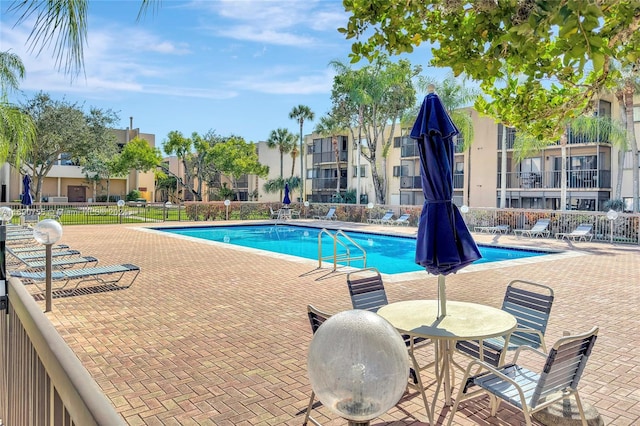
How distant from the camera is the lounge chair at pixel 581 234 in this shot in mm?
17656

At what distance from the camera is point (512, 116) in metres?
4.62

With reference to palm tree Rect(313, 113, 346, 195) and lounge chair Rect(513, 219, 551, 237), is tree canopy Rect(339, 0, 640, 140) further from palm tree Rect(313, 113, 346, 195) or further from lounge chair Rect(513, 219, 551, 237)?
palm tree Rect(313, 113, 346, 195)

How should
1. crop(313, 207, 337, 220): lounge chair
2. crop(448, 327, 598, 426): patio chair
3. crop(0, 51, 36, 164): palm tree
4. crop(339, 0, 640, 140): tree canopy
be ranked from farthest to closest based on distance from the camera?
crop(313, 207, 337, 220): lounge chair
crop(0, 51, 36, 164): palm tree
crop(448, 327, 598, 426): patio chair
crop(339, 0, 640, 140): tree canopy

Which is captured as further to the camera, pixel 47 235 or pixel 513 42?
pixel 47 235

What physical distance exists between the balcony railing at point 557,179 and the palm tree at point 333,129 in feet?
40.5

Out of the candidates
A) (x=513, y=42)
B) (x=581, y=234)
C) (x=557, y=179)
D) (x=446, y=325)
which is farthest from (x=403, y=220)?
(x=513, y=42)

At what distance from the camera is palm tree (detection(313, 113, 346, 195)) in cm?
3500

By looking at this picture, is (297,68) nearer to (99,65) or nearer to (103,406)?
(99,65)

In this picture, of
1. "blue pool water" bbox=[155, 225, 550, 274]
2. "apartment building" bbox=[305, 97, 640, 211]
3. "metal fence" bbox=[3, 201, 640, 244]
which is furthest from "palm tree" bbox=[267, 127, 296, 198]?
"blue pool water" bbox=[155, 225, 550, 274]

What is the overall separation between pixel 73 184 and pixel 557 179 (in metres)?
41.5

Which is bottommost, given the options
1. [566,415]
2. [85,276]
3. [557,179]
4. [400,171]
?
[566,415]

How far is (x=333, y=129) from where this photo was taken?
35.8m

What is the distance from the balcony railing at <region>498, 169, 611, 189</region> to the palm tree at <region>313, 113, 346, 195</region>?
12355 millimetres

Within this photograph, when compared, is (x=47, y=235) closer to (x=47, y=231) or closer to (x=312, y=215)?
(x=47, y=231)
